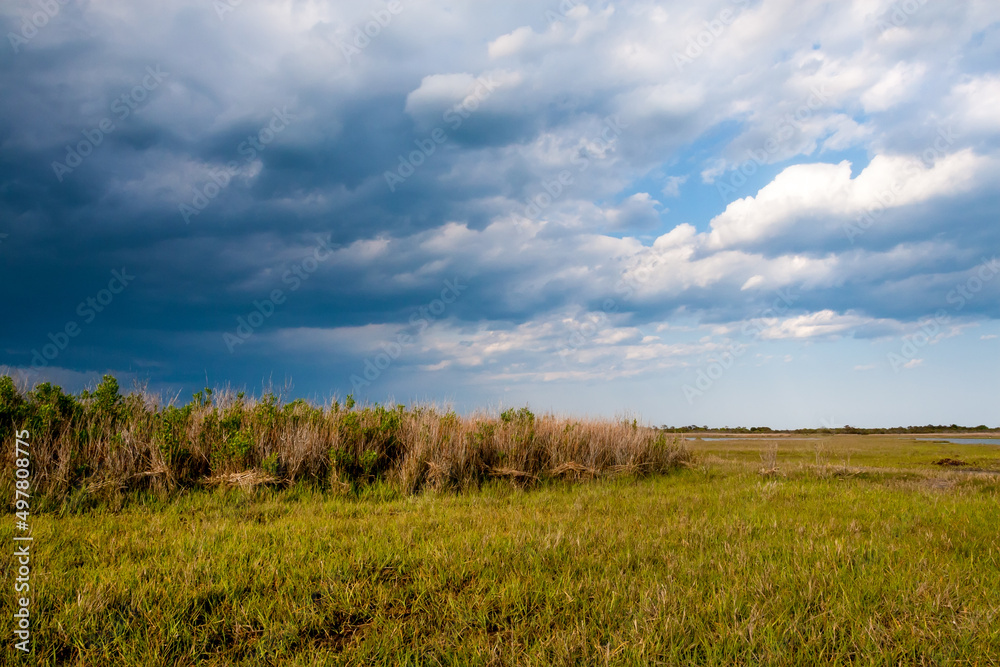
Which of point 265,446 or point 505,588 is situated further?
point 265,446

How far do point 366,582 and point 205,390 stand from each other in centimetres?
883

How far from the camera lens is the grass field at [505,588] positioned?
151 inches

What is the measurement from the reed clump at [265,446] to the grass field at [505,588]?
4.85ft

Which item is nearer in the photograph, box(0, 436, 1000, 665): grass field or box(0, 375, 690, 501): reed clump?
box(0, 436, 1000, 665): grass field

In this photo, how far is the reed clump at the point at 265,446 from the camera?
898 cm

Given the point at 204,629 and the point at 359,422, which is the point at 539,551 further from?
the point at 359,422

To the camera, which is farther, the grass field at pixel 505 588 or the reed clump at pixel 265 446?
the reed clump at pixel 265 446

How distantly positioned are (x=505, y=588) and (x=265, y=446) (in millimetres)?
7307

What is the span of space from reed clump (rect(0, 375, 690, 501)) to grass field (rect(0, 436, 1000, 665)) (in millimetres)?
1479

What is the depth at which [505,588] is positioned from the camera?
15.1ft

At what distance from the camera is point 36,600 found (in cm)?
445

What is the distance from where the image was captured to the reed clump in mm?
8977

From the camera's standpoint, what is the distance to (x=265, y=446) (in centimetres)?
1024

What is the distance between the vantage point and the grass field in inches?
151
